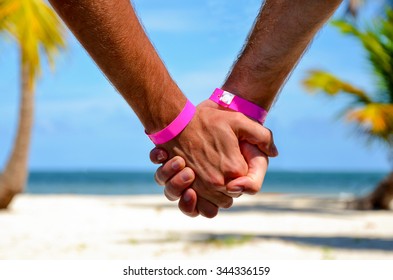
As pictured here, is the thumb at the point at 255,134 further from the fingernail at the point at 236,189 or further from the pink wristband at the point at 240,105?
the fingernail at the point at 236,189

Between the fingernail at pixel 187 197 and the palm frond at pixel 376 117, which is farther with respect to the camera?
the palm frond at pixel 376 117

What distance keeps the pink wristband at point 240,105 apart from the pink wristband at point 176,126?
12cm

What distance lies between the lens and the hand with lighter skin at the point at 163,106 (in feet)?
6.42

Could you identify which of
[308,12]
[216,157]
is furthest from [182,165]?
[308,12]

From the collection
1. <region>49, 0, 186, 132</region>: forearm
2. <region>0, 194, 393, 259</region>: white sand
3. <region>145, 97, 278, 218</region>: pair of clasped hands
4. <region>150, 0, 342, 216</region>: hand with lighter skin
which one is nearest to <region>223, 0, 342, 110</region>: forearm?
<region>150, 0, 342, 216</region>: hand with lighter skin

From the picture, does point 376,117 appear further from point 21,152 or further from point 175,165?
point 175,165

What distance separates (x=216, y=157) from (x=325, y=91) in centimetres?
871

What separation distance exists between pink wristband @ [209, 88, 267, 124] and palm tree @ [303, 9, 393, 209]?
25.2 feet

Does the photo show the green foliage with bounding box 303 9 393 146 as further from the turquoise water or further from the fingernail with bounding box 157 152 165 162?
the turquoise water

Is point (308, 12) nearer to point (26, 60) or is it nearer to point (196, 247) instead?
point (196, 247)

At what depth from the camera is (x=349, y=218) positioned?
947cm

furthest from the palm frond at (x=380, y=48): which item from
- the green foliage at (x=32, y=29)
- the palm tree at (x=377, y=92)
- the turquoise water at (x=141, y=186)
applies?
the turquoise water at (x=141, y=186)

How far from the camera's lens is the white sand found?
5.89 m

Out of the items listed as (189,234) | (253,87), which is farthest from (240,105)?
(189,234)
